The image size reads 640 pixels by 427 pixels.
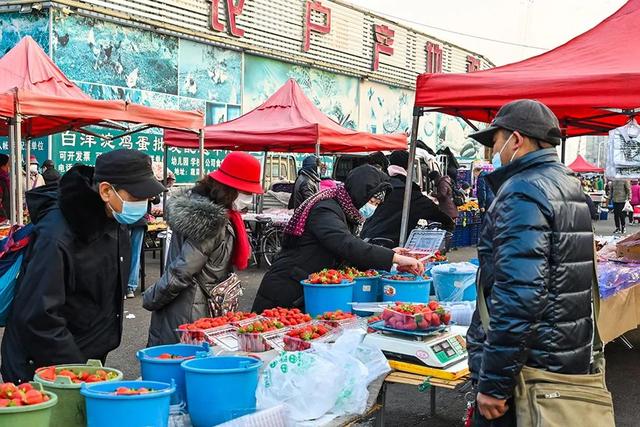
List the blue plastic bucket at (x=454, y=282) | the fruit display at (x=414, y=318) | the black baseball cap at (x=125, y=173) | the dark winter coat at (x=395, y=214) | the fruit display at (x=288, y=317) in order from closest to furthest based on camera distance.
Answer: the black baseball cap at (x=125, y=173), the fruit display at (x=414, y=318), the fruit display at (x=288, y=317), the blue plastic bucket at (x=454, y=282), the dark winter coat at (x=395, y=214)

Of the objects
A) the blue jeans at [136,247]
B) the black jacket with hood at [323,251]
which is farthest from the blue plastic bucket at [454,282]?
the blue jeans at [136,247]

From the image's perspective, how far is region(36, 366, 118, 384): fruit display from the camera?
2.54 meters

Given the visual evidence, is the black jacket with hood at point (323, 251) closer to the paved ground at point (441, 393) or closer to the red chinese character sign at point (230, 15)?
the paved ground at point (441, 393)

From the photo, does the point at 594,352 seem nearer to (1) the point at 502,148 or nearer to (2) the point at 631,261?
(1) the point at 502,148

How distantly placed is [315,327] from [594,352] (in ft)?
4.53

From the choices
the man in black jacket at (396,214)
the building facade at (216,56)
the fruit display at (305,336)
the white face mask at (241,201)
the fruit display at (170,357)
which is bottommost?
the fruit display at (305,336)

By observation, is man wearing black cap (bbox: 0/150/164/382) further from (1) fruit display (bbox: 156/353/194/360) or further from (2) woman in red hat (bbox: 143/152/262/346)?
(2) woman in red hat (bbox: 143/152/262/346)

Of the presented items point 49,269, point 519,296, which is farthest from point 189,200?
point 519,296

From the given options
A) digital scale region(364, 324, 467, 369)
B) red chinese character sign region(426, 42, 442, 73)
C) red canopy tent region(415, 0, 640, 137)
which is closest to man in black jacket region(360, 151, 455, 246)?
red canopy tent region(415, 0, 640, 137)

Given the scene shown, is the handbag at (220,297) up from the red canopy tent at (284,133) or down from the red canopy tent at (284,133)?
down

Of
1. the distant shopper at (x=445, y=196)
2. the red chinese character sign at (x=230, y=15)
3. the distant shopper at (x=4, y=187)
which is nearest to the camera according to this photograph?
the distant shopper at (x=4, y=187)

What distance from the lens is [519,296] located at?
2.74 meters

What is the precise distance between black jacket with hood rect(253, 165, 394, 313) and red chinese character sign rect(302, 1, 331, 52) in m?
19.3

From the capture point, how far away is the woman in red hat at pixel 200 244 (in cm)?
416
